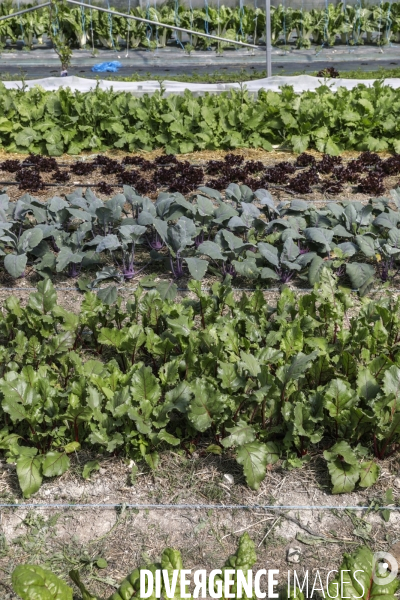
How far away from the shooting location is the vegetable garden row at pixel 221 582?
2551 mm

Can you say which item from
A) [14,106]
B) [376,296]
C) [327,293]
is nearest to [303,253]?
[376,296]

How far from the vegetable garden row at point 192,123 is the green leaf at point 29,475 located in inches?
192

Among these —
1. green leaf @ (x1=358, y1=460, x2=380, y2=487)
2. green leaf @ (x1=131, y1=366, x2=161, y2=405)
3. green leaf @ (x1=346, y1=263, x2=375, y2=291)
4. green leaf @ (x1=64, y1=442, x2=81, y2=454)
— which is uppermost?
green leaf @ (x1=131, y1=366, x2=161, y2=405)

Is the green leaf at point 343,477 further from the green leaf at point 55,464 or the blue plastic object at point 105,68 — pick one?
the blue plastic object at point 105,68

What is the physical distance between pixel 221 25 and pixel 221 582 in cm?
1576

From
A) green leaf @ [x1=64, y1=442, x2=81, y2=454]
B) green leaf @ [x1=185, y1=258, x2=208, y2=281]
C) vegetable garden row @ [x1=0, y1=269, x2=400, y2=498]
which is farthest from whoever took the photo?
green leaf @ [x1=185, y1=258, x2=208, y2=281]

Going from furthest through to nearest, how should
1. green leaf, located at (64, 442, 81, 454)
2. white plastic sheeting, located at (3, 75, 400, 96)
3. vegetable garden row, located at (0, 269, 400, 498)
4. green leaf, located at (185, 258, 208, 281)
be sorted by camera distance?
white plastic sheeting, located at (3, 75, 400, 96), green leaf, located at (185, 258, 208, 281), green leaf, located at (64, 442, 81, 454), vegetable garden row, located at (0, 269, 400, 498)

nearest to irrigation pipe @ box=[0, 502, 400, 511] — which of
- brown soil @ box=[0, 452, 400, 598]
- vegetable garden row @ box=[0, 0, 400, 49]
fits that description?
brown soil @ box=[0, 452, 400, 598]

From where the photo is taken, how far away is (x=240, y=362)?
3.59m

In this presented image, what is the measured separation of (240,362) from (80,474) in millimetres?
937

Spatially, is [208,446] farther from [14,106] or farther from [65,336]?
[14,106]

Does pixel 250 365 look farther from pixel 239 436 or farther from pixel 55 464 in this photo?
pixel 55 464

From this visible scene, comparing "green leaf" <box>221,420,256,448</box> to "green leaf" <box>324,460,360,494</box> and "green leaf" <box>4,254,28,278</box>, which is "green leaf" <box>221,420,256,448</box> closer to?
"green leaf" <box>324,460,360,494</box>

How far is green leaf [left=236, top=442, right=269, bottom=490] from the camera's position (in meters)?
3.24
